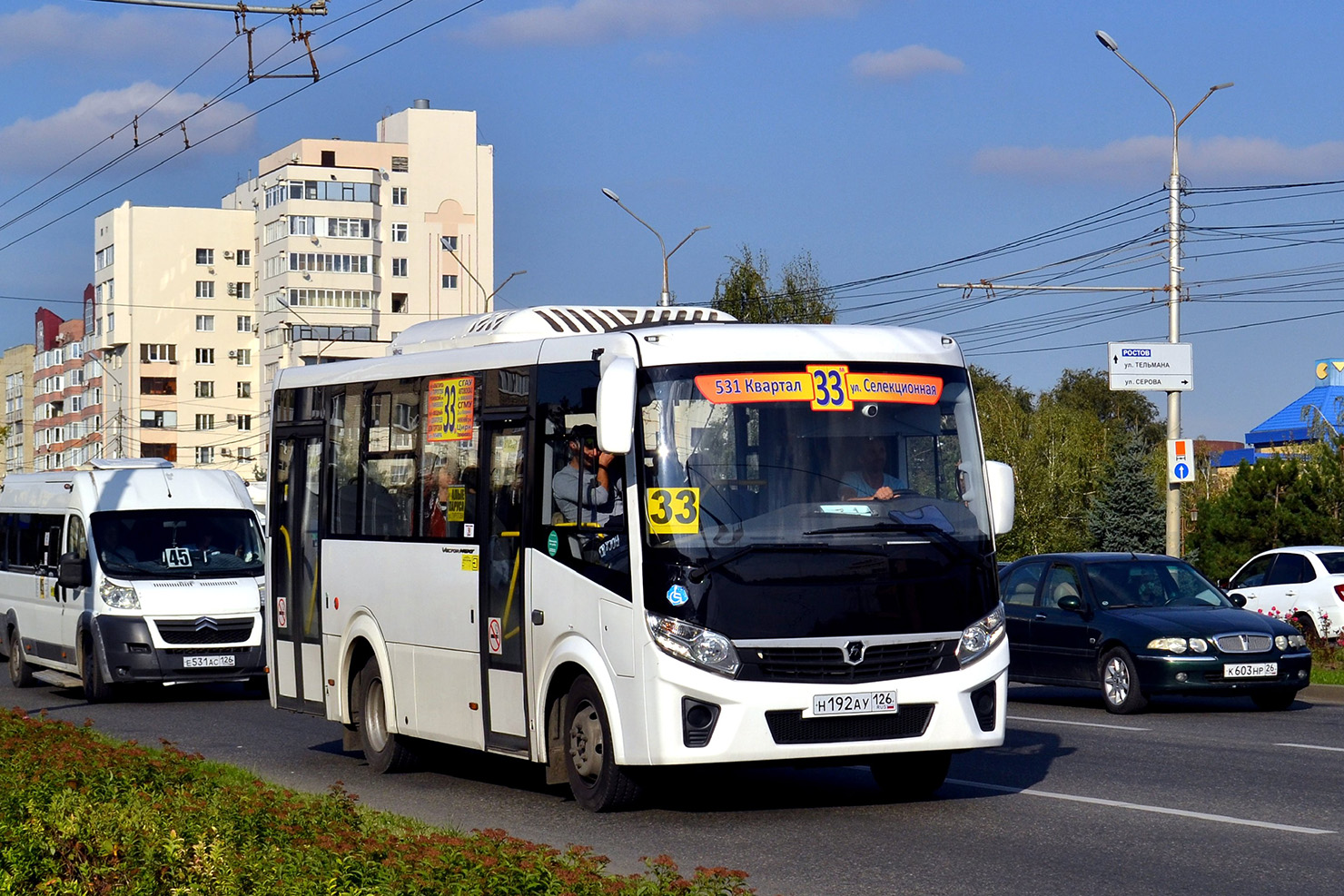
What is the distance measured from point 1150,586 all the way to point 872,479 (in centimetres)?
953

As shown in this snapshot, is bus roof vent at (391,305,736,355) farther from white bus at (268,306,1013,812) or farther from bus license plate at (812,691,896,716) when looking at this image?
bus license plate at (812,691,896,716)

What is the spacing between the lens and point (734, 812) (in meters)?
11.0

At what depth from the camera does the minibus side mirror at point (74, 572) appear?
70.3ft

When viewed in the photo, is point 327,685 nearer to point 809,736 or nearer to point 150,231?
point 809,736

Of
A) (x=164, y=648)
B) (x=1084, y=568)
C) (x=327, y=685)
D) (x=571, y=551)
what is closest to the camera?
(x=571, y=551)

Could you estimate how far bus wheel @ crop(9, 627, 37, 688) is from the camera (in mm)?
24250

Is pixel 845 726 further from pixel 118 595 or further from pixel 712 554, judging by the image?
pixel 118 595

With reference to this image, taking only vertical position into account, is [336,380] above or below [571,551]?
above

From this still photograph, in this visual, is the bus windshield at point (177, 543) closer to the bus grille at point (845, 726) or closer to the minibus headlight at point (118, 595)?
the minibus headlight at point (118, 595)

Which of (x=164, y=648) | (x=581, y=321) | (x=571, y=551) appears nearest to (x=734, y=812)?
(x=571, y=551)

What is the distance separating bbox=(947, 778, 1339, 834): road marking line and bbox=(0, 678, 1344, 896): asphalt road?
20 millimetres

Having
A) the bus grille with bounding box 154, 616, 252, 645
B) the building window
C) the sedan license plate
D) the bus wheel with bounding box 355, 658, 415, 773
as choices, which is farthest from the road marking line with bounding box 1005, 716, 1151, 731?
the building window

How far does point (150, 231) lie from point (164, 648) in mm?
104843

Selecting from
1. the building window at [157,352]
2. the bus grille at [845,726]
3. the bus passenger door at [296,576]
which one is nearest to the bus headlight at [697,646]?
the bus grille at [845,726]
